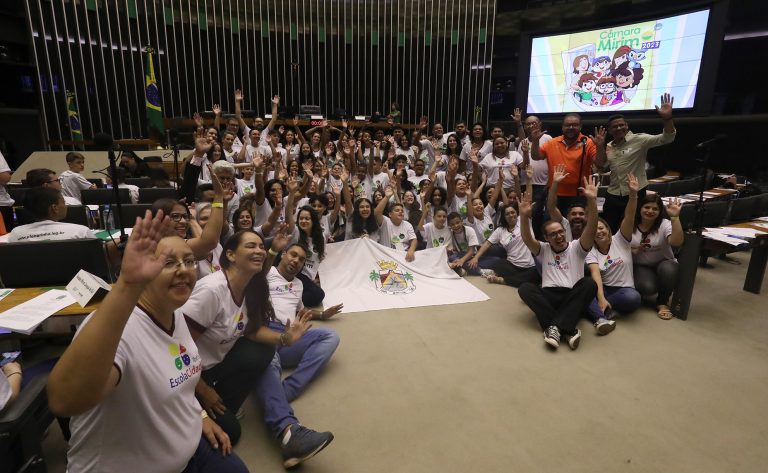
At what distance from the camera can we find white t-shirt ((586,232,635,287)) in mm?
3814

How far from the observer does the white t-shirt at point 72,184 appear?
496cm

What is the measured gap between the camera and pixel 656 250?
3920mm

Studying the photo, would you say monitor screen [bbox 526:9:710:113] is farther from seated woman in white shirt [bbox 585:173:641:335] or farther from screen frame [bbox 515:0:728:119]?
seated woman in white shirt [bbox 585:173:641:335]

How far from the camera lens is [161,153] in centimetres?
769

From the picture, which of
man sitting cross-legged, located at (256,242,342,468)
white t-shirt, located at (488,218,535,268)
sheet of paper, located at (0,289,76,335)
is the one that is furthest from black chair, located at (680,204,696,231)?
sheet of paper, located at (0,289,76,335)

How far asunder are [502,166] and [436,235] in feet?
4.51

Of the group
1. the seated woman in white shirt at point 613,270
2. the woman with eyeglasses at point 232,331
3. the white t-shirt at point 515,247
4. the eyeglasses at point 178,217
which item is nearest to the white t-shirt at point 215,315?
the woman with eyeglasses at point 232,331

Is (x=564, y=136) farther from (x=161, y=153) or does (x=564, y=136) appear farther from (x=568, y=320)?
(x=161, y=153)

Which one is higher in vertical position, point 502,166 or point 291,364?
point 502,166

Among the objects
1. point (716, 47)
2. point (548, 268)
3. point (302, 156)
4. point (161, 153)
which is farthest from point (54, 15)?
point (716, 47)

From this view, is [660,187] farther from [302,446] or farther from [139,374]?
[139,374]

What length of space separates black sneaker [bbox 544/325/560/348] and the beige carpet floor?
0.06 m

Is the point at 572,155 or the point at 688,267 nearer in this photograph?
the point at 688,267

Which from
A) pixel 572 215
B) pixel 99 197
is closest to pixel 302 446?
pixel 572 215
